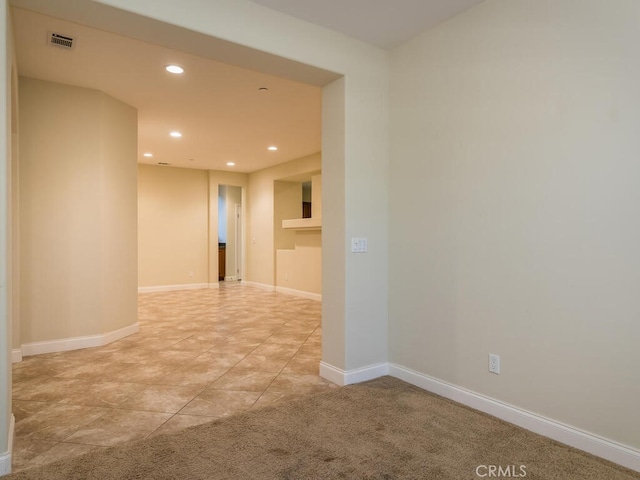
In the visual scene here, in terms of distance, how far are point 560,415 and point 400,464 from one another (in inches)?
38.6

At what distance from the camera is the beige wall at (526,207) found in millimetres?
1916

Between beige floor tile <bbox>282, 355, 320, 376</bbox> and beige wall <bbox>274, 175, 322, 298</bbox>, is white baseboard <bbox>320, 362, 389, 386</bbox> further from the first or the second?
beige wall <bbox>274, 175, 322, 298</bbox>

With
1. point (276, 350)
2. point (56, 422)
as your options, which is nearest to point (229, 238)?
point (276, 350)

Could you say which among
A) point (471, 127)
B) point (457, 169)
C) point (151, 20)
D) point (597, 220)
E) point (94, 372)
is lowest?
point (94, 372)

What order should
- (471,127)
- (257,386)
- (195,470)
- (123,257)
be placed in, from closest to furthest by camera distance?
(195,470) → (471,127) → (257,386) → (123,257)

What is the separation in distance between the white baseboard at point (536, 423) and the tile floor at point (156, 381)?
2.62ft

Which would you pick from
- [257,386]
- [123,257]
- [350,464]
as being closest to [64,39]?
[123,257]

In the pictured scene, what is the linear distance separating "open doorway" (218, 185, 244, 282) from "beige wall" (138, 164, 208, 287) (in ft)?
4.70

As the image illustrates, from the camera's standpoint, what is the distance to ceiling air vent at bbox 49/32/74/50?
3.00 m

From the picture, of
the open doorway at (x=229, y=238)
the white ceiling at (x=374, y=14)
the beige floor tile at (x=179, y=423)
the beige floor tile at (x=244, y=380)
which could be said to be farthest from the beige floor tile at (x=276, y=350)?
the open doorway at (x=229, y=238)

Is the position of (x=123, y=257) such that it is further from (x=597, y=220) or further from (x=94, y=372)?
(x=597, y=220)

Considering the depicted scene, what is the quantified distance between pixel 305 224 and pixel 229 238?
11.7ft

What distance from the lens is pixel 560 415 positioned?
6.97 ft

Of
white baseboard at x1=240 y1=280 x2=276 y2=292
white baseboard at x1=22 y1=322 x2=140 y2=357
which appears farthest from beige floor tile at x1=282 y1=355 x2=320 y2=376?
white baseboard at x1=240 y1=280 x2=276 y2=292
